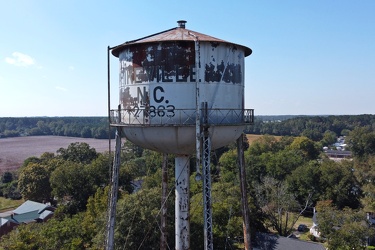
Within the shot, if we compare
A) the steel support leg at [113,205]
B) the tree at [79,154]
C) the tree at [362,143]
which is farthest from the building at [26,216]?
the tree at [362,143]

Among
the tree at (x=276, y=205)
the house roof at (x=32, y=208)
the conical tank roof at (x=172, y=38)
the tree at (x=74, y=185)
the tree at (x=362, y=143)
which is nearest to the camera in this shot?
the conical tank roof at (x=172, y=38)

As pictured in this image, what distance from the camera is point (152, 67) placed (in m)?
9.20

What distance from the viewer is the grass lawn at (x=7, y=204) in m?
37.8

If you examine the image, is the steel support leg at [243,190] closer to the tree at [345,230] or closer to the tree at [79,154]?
the tree at [345,230]

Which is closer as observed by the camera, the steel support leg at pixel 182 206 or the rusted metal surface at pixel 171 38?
the rusted metal surface at pixel 171 38

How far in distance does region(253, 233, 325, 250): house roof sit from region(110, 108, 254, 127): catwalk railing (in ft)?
50.5

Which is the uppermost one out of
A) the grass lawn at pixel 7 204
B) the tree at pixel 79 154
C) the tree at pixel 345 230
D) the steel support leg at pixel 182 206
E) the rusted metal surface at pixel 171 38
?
the rusted metal surface at pixel 171 38

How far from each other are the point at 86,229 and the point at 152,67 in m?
14.2

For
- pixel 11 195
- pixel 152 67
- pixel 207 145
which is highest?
pixel 152 67

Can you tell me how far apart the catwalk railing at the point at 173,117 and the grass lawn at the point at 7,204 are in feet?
112

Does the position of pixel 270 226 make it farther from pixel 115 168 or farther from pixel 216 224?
pixel 115 168

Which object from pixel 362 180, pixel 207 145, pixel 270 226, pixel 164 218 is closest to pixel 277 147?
pixel 362 180

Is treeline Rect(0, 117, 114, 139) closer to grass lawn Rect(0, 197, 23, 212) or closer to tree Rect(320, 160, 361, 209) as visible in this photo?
grass lawn Rect(0, 197, 23, 212)

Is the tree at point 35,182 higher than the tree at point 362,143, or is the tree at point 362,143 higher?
the tree at point 362,143
